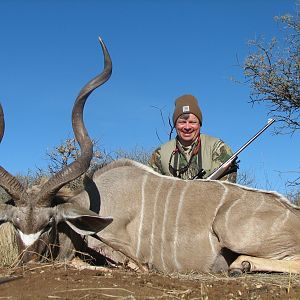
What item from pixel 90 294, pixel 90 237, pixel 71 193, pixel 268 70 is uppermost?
pixel 268 70

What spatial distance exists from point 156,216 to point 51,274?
129 cm

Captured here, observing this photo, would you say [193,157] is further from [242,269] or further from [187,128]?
[242,269]

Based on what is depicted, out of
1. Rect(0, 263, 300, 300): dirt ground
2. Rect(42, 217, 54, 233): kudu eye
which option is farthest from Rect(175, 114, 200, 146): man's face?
Rect(0, 263, 300, 300): dirt ground

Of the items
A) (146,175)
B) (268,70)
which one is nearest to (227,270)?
(146,175)

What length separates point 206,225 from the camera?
3.59m

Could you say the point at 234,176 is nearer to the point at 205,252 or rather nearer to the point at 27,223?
the point at 205,252

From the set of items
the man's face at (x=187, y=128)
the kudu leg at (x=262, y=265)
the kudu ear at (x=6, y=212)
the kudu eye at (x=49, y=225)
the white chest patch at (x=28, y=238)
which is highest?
the man's face at (x=187, y=128)

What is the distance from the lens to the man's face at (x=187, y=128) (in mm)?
4723

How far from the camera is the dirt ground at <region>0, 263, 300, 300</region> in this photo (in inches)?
85.2

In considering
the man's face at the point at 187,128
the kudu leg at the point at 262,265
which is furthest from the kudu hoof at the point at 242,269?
the man's face at the point at 187,128

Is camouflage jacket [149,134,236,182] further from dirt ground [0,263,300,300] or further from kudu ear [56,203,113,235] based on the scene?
dirt ground [0,263,300,300]

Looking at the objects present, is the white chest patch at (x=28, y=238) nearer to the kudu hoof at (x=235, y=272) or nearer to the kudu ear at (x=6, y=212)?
the kudu ear at (x=6, y=212)

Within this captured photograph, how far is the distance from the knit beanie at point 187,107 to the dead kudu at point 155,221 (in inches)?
41.4

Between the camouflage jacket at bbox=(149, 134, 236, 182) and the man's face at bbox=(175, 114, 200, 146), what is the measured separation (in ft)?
0.16
